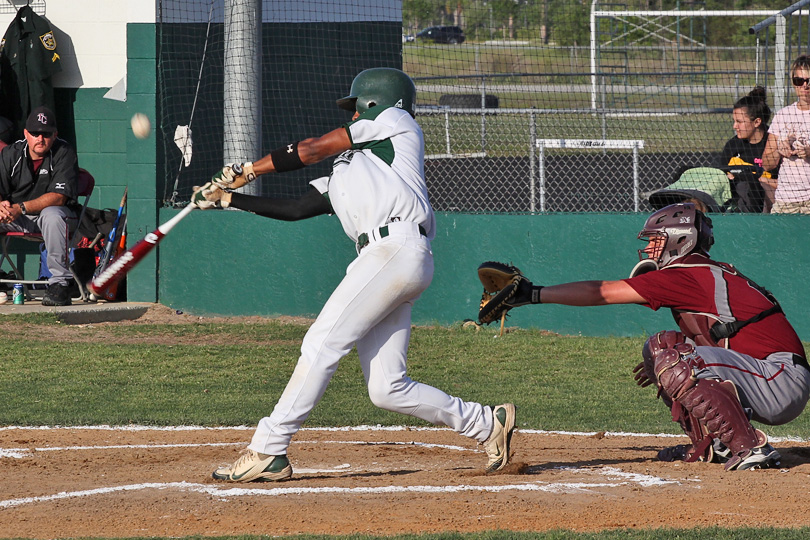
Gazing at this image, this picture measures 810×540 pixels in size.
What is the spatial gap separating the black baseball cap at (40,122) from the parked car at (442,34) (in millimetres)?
3843

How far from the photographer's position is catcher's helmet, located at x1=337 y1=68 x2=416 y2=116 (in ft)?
16.3

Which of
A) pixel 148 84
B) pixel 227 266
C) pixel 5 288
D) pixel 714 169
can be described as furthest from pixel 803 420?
pixel 5 288

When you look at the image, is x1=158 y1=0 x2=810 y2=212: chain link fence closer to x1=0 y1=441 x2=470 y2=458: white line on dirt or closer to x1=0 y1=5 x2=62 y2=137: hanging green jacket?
x1=0 y1=5 x2=62 y2=137: hanging green jacket

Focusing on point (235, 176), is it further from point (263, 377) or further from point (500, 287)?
point (263, 377)

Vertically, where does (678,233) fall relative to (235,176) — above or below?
below

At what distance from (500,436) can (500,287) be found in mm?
697

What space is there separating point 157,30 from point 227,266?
7.86 ft

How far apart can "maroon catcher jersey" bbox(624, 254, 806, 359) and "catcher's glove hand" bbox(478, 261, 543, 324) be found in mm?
504

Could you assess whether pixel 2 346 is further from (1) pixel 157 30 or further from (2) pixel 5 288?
(1) pixel 157 30

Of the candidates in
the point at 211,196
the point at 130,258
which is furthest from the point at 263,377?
the point at 211,196

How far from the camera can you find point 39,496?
4.70 metres

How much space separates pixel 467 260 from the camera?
997 cm

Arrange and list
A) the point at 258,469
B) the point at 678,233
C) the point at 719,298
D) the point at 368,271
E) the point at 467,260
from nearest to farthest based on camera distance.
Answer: the point at 368,271
the point at 258,469
the point at 719,298
the point at 678,233
the point at 467,260

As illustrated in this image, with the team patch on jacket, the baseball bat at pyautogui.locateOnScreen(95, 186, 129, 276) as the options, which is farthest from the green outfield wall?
the team patch on jacket
